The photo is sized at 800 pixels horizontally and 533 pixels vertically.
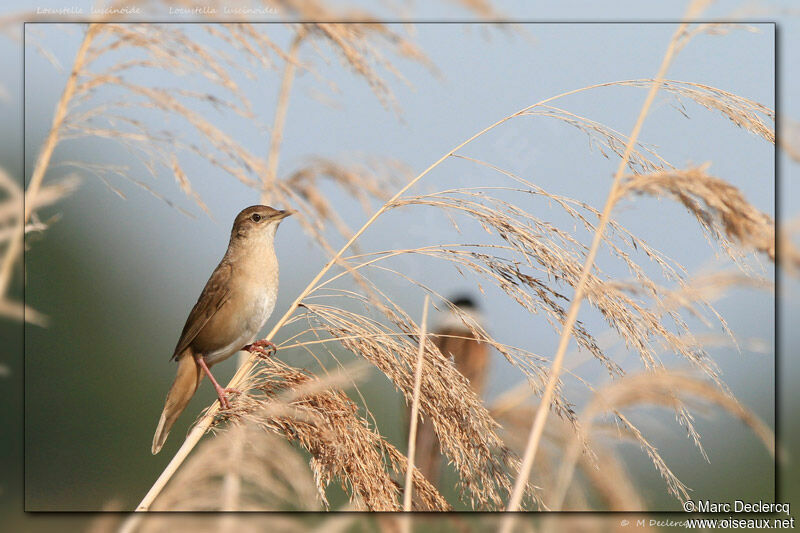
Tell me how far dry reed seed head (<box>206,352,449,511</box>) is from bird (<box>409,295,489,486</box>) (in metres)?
0.32

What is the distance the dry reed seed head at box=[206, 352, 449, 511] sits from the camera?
203 cm

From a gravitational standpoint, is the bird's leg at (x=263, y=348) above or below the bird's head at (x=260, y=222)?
below

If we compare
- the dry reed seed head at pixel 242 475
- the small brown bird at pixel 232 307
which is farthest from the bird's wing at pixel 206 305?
the dry reed seed head at pixel 242 475

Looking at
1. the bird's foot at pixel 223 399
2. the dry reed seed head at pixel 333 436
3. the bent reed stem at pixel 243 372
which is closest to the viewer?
the bent reed stem at pixel 243 372

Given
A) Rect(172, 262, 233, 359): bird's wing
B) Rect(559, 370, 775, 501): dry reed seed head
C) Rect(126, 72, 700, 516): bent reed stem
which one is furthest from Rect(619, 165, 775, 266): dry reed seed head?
Rect(172, 262, 233, 359): bird's wing

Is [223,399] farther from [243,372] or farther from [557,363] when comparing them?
[557,363]

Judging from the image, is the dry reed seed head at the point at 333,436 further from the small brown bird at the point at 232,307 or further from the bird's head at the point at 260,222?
the bird's head at the point at 260,222

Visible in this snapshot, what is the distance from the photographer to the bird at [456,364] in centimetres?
249

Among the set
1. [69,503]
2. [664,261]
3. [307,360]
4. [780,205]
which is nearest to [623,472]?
[664,261]

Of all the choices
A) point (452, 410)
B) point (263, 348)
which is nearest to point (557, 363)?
point (452, 410)

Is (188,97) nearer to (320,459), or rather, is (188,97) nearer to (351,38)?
(351,38)

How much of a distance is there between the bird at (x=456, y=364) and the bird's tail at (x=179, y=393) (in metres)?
0.82

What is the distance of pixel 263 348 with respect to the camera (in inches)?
96.5

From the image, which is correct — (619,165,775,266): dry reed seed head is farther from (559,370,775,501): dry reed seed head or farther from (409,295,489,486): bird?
(409,295,489,486): bird
